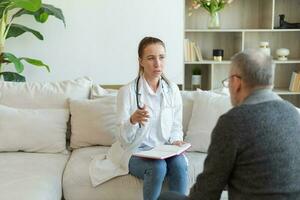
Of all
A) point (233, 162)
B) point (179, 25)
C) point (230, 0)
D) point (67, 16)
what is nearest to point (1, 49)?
Result: point (67, 16)

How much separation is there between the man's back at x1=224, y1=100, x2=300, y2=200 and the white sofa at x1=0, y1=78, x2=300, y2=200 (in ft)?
3.61

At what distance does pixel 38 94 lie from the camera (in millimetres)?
3004

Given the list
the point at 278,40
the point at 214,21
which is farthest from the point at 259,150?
the point at 278,40

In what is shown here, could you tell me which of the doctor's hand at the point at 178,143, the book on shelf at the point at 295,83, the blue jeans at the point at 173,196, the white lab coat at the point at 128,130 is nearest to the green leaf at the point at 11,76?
the white lab coat at the point at 128,130

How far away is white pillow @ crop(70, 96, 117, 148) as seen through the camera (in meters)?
2.87

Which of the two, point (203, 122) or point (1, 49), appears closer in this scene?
point (203, 122)

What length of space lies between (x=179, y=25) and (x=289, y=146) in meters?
2.59

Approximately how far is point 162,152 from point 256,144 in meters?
0.99

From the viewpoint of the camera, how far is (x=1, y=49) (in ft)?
11.4

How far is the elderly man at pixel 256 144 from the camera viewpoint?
137cm

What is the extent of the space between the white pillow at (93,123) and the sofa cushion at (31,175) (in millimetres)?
174

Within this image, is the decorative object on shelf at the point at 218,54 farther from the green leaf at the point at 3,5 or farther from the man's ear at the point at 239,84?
the man's ear at the point at 239,84

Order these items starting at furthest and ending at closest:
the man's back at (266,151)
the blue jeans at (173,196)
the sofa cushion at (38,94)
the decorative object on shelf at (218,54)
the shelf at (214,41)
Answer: the shelf at (214,41)
the decorative object on shelf at (218,54)
the sofa cushion at (38,94)
the blue jeans at (173,196)
the man's back at (266,151)

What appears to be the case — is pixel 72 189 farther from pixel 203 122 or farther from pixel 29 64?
pixel 29 64
